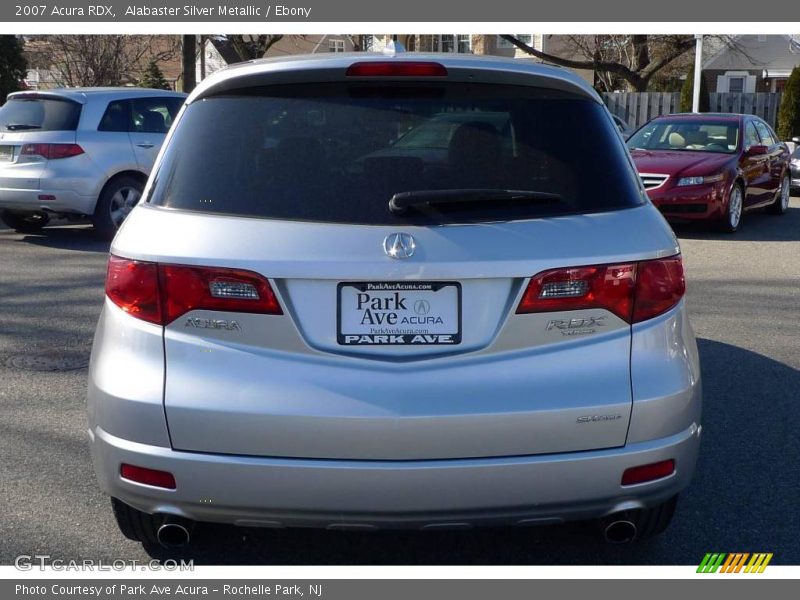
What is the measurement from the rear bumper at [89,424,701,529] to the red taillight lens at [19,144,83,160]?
967 centimetres

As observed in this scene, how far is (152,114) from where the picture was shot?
13.3m

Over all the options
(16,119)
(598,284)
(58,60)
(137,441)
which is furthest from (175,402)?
(58,60)

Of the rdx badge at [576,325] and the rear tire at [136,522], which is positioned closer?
the rdx badge at [576,325]

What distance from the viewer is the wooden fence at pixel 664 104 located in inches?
1266

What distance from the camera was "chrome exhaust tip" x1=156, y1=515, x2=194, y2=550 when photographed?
358 centimetres

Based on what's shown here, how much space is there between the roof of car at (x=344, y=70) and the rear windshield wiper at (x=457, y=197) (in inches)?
17.0

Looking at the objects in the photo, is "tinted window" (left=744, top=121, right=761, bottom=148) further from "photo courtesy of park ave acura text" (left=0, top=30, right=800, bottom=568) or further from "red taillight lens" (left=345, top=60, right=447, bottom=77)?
"red taillight lens" (left=345, top=60, right=447, bottom=77)

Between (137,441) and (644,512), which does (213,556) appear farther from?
(644,512)

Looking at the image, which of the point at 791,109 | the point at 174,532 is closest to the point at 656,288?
the point at 174,532

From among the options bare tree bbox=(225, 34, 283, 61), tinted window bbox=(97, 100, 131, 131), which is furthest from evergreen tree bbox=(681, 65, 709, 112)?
tinted window bbox=(97, 100, 131, 131)

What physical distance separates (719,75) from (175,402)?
67.5m

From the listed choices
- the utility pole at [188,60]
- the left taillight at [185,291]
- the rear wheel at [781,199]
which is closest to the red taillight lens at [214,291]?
the left taillight at [185,291]

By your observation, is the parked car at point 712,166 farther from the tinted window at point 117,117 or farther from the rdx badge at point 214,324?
the rdx badge at point 214,324

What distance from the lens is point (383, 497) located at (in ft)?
10.6
